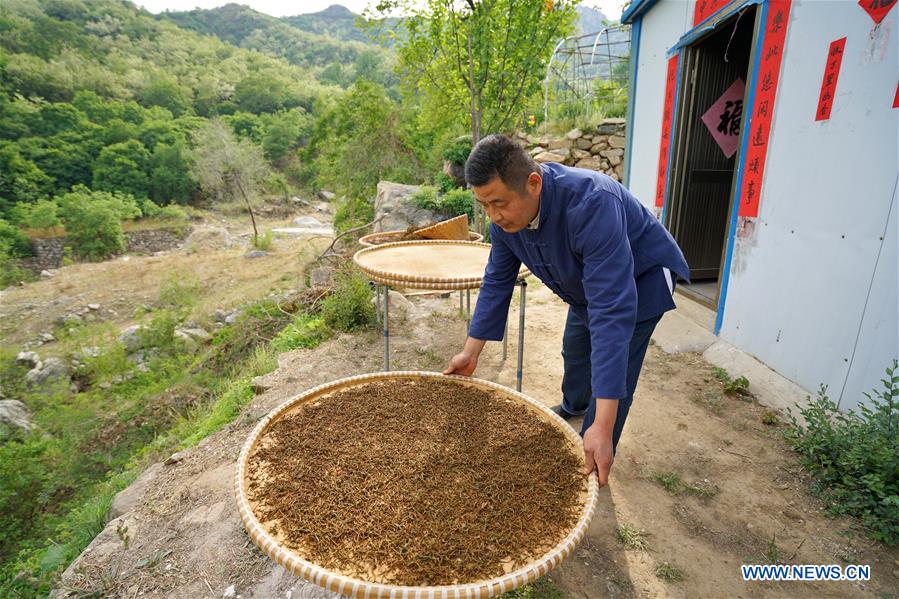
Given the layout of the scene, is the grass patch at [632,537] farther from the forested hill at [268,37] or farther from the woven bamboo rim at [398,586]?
the forested hill at [268,37]

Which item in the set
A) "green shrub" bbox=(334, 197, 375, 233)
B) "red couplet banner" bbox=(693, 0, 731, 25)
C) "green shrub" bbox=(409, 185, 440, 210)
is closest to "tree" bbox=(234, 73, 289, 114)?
"green shrub" bbox=(334, 197, 375, 233)

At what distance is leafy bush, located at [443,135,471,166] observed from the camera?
10.1 metres

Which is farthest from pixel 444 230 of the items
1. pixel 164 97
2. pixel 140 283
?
pixel 164 97

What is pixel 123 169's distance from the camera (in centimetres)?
2798

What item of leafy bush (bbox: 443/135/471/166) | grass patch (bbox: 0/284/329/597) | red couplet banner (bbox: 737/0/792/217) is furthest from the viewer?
leafy bush (bbox: 443/135/471/166)

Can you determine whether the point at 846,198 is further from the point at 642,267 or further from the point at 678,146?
the point at 678,146

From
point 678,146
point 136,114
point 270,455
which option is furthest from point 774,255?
point 136,114

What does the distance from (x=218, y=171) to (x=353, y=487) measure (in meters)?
23.3

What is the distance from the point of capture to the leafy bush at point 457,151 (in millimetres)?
10102

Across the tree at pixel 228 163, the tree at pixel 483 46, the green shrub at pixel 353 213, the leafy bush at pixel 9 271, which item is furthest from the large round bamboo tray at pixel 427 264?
the leafy bush at pixel 9 271

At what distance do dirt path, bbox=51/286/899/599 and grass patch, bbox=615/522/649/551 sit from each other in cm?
2

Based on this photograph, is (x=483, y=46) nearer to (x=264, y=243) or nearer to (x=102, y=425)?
(x=102, y=425)

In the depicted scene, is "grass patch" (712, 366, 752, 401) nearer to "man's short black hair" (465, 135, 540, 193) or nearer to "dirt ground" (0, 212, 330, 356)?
"man's short black hair" (465, 135, 540, 193)

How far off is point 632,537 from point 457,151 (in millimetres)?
9375
